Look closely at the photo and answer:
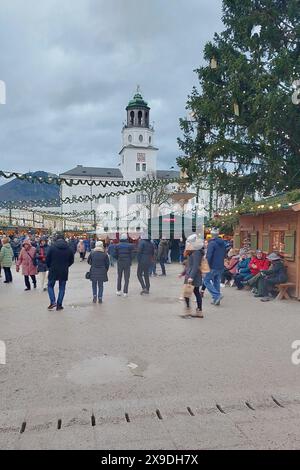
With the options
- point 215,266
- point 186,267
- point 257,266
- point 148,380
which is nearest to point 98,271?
point 186,267

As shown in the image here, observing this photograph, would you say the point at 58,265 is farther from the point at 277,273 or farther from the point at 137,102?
the point at 137,102

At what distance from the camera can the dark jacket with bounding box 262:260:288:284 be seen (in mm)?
11031

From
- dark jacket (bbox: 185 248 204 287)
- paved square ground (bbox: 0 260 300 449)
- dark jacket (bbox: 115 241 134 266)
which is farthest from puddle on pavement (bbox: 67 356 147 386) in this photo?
dark jacket (bbox: 115 241 134 266)

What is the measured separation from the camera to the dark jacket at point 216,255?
33.0 ft

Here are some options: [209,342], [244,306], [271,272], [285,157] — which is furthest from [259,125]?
[209,342]

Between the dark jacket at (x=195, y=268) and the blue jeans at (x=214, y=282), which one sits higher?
the dark jacket at (x=195, y=268)

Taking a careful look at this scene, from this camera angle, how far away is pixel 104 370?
17.5 feet

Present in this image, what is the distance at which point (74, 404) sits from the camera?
4.33 m

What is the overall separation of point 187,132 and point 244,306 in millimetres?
12827

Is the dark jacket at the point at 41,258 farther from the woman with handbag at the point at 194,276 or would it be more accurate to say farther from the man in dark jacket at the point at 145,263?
the woman with handbag at the point at 194,276

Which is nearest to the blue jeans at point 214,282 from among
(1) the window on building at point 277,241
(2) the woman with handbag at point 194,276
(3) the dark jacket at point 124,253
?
(2) the woman with handbag at point 194,276

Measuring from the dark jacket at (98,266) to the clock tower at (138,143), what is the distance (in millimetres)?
77034

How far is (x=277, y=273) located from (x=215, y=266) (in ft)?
7.39
